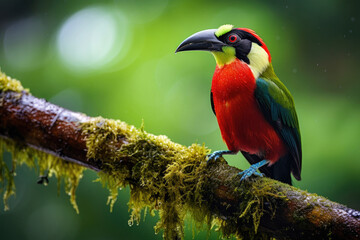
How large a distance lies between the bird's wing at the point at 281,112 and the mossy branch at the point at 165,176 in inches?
18.4

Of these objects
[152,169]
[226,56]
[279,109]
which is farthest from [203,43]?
[152,169]

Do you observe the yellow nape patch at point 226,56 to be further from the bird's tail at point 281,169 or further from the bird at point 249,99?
the bird's tail at point 281,169

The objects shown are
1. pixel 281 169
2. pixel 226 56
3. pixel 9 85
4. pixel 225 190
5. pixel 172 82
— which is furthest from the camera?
pixel 172 82

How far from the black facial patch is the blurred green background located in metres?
1.29

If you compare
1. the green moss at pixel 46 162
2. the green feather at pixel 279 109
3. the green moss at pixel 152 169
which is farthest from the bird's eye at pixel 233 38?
the green moss at pixel 46 162

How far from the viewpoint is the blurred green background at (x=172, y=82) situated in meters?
3.77

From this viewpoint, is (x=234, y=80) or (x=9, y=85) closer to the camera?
(x=234, y=80)

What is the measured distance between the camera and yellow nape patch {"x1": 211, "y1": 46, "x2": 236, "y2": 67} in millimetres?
A: 2367

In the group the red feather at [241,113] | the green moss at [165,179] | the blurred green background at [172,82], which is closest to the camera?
the green moss at [165,179]

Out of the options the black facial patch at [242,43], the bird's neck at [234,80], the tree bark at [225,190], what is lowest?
the tree bark at [225,190]

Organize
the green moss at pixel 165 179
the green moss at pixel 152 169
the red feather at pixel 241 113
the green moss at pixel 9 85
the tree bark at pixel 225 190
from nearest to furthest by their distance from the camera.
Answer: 1. the tree bark at pixel 225 190
2. the green moss at pixel 165 179
3. the green moss at pixel 152 169
4. the red feather at pixel 241 113
5. the green moss at pixel 9 85

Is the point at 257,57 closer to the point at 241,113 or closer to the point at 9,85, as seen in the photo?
the point at 241,113

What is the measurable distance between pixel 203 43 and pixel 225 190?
877mm

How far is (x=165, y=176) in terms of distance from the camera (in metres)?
2.00
